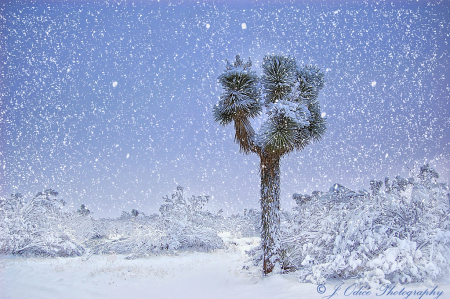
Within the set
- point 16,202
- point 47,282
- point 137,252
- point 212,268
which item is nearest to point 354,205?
point 212,268

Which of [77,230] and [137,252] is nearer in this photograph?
[137,252]

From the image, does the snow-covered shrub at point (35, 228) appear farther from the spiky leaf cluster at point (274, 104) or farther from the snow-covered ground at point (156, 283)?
the spiky leaf cluster at point (274, 104)

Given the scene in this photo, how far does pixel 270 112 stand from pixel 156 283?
25.3 feet

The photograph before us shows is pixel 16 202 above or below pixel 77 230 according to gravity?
above

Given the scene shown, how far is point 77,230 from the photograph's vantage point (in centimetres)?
1984

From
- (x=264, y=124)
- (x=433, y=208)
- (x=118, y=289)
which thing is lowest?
(x=118, y=289)

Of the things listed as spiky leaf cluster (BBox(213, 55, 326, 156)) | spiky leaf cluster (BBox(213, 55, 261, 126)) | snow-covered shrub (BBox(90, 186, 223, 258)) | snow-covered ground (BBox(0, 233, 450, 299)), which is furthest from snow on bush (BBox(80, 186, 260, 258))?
spiky leaf cluster (BBox(213, 55, 261, 126))

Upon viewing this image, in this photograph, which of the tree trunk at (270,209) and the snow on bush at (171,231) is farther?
the snow on bush at (171,231)

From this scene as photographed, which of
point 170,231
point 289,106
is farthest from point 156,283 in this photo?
point 289,106

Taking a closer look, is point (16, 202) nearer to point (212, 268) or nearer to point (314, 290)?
point (212, 268)

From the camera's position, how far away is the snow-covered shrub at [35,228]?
15168mm

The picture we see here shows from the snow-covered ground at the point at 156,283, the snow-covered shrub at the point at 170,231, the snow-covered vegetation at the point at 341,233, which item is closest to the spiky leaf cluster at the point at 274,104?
the snow-covered vegetation at the point at 341,233

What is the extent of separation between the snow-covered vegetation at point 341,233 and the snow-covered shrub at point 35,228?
0.15ft

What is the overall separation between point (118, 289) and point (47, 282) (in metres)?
3.09
